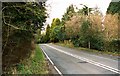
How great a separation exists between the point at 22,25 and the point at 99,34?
112 feet

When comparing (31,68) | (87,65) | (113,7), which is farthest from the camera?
(113,7)

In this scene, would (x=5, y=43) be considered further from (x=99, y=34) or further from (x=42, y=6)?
(x=99, y=34)

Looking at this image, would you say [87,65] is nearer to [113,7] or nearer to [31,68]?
[31,68]

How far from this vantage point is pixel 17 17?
1207 centimetres

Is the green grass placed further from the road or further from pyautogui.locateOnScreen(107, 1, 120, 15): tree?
pyautogui.locateOnScreen(107, 1, 120, 15): tree

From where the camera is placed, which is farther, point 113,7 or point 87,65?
point 113,7

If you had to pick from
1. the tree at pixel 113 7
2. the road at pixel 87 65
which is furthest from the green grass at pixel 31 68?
the tree at pixel 113 7

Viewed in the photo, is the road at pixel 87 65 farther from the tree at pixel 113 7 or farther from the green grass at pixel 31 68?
the tree at pixel 113 7

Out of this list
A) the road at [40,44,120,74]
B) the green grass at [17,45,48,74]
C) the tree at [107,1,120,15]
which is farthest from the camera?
the tree at [107,1,120,15]

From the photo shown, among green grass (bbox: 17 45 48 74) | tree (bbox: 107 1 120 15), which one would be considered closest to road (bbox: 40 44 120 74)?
green grass (bbox: 17 45 48 74)

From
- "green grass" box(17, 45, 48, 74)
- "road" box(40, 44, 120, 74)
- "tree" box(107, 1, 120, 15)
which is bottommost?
"road" box(40, 44, 120, 74)

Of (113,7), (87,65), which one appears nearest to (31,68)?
(87,65)

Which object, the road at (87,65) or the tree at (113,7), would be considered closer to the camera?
the road at (87,65)

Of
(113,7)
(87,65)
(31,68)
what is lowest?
(87,65)
